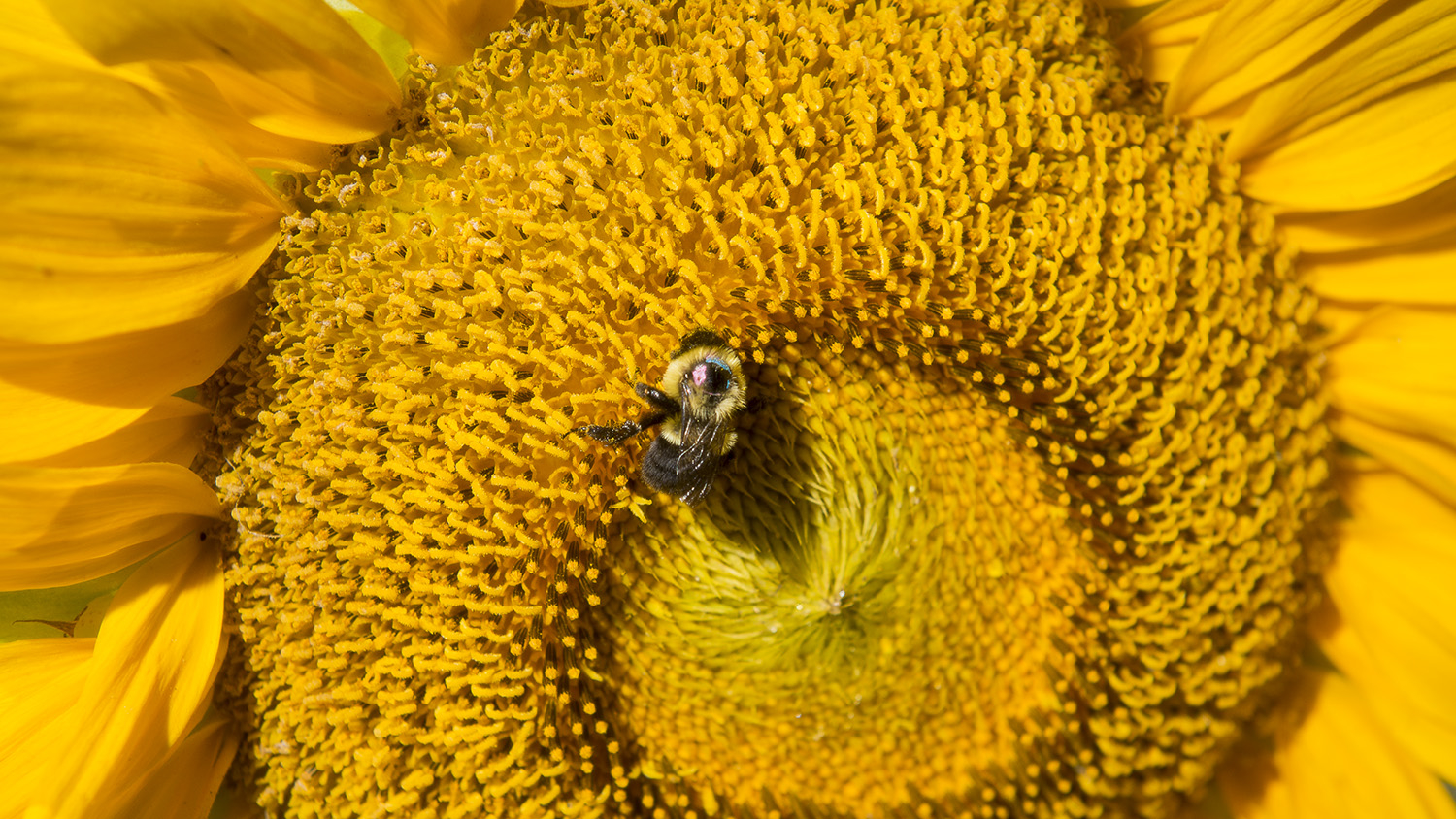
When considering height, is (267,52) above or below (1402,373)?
above

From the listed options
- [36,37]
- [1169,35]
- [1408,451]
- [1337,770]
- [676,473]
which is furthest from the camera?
[1337,770]

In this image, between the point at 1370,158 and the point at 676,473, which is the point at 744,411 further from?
the point at 1370,158

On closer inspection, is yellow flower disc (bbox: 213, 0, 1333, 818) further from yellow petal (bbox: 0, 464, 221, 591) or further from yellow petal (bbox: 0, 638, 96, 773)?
yellow petal (bbox: 0, 638, 96, 773)

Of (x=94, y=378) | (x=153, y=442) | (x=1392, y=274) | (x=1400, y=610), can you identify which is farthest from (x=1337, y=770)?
(x=94, y=378)

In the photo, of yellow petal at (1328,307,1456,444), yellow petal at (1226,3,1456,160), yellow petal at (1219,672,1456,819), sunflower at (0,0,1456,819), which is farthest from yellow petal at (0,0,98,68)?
yellow petal at (1219,672,1456,819)

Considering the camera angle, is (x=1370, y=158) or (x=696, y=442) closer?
(x=696, y=442)

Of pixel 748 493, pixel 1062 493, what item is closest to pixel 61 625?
pixel 748 493

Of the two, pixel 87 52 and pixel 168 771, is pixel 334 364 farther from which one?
pixel 168 771
